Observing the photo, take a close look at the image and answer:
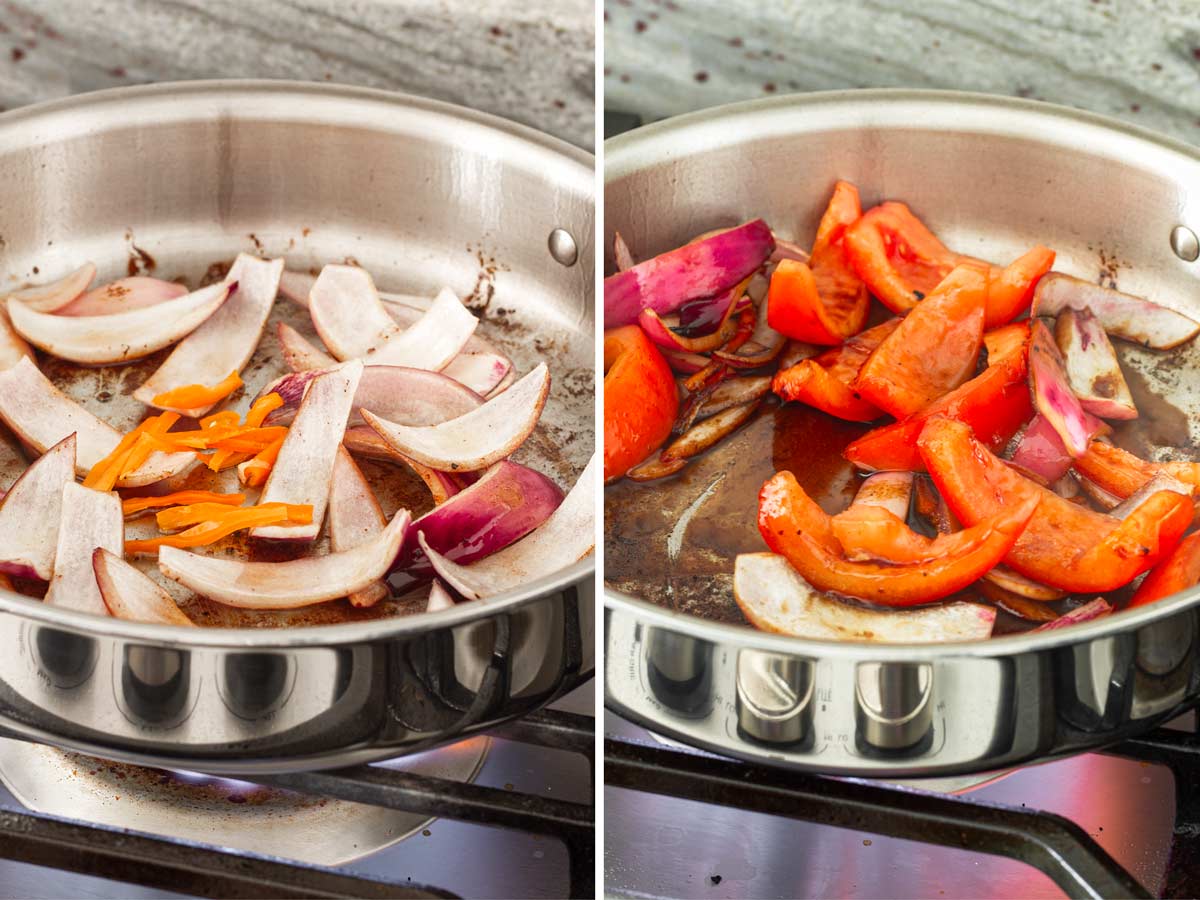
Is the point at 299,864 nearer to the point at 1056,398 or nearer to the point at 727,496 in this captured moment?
the point at 727,496

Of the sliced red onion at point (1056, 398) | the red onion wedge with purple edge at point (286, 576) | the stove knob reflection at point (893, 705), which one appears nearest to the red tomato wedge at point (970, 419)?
the sliced red onion at point (1056, 398)

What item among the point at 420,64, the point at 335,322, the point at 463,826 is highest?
the point at 420,64

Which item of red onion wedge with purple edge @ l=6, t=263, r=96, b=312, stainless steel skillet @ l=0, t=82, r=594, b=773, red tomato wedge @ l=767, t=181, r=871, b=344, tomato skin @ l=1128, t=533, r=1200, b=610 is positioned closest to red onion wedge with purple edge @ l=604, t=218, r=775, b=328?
red tomato wedge @ l=767, t=181, r=871, b=344

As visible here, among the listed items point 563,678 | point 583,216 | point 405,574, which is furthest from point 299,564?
point 583,216

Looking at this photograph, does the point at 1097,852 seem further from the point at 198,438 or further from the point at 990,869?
the point at 198,438

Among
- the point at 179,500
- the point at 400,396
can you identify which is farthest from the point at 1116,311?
the point at 179,500

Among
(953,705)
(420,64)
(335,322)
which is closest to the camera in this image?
(953,705)

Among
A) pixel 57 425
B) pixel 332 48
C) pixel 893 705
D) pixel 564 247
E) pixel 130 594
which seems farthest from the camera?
pixel 332 48

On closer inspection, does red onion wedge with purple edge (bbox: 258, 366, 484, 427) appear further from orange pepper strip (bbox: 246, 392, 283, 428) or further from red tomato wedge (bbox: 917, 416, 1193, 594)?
red tomato wedge (bbox: 917, 416, 1193, 594)
